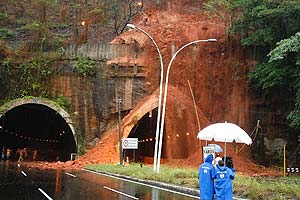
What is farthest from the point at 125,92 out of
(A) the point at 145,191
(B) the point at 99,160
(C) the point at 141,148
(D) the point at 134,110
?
(A) the point at 145,191

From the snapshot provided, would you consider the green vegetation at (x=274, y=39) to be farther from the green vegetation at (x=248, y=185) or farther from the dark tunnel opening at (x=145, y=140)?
the green vegetation at (x=248, y=185)

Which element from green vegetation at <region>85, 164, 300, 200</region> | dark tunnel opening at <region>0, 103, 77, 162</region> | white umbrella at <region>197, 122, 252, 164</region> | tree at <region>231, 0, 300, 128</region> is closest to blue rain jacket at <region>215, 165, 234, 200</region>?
green vegetation at <region>85, 164, 300, 200</region>

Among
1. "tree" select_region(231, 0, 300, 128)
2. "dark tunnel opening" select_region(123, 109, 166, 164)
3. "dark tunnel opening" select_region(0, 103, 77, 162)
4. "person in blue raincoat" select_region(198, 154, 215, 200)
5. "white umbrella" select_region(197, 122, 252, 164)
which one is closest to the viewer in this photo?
"person in blue raincoat" select_region(198, 154, 215, 200)

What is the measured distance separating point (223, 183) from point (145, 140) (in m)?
32.9

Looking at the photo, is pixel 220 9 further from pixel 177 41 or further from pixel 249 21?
pixel 249 21

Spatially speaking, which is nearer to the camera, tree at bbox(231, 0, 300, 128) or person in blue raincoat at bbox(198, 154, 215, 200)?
person in blue raincoat at bbox(198, 154, 215, 200)

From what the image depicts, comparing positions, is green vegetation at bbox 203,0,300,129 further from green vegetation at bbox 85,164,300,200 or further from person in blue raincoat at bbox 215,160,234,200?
person in blue raincoat at bbox 215,160,234,200

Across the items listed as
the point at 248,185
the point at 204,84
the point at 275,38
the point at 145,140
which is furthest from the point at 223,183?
the point at 145,140

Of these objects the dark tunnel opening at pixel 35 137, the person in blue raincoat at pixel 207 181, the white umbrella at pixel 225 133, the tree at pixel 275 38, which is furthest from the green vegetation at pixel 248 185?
the dark tunnel opening at pixel 35 137

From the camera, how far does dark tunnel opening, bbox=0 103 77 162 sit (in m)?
47.4

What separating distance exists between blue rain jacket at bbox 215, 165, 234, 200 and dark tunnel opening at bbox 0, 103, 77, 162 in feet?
122

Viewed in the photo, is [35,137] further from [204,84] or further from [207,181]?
[207,181]

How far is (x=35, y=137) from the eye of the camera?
5531 centimetres

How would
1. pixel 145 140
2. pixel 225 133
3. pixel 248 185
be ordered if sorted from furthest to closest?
pixel 145 140 < pixel 248 185 < pixel 225 133
